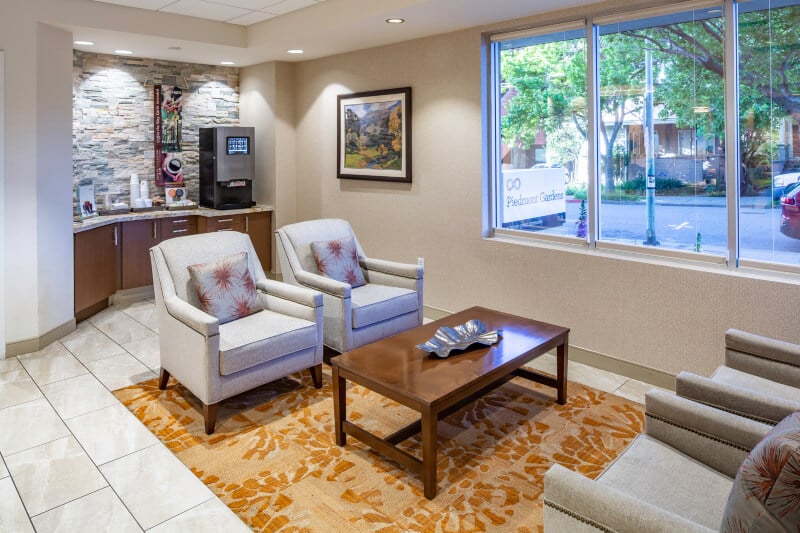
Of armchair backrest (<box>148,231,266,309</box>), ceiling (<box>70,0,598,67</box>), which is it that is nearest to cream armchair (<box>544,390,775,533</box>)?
armchair backrest (<box>148,231,266,309</box>)

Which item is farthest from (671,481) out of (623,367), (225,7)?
(225,7)

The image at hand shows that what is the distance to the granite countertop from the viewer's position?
199 inches

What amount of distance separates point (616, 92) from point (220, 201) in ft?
13.9

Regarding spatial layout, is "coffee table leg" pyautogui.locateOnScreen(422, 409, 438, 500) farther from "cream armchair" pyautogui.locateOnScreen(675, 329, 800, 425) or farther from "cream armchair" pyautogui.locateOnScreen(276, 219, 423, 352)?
"cream armchair" pyautogui.locateOnScreen(276, 219, 423, 352)

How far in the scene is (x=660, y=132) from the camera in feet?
12.6

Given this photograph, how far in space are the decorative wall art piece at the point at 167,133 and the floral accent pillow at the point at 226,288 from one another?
3.17 meters

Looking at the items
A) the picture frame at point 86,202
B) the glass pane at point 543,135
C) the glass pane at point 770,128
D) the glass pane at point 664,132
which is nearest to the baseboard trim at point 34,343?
the picture frame at point 86,202

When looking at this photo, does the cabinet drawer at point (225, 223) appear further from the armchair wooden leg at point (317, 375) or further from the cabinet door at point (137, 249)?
the armchair wooden leg at point (317, 375)

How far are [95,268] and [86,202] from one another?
66 cm

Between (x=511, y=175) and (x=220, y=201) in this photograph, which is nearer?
(x=511, y=175)

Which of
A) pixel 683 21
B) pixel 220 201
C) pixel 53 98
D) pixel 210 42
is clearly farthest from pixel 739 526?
pixel 220 201

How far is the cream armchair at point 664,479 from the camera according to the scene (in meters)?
1.48

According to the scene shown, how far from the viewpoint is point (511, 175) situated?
4.78 m

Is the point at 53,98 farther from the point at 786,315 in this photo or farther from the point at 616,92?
the point at 786,315
